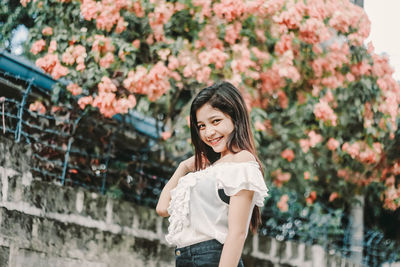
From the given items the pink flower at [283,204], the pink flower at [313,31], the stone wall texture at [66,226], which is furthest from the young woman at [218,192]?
the pink flower at [283,204]

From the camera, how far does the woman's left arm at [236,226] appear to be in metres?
2.30

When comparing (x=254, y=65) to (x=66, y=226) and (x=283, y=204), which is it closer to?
(x=283, y=204)

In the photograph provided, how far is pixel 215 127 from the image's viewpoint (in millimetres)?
2586

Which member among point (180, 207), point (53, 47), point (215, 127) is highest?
point (53, 47)

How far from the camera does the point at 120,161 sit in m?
6.21

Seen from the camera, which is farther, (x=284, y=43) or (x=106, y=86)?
(x=284, y=43)

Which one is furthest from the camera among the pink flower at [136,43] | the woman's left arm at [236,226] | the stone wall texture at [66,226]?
the pink flower at [136,43]

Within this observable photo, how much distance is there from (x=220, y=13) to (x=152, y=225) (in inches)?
86.2

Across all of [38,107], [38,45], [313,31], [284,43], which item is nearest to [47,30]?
[38,45]

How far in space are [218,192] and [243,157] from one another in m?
0.18

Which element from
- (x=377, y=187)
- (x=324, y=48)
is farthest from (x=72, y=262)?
(x=377, y=187)

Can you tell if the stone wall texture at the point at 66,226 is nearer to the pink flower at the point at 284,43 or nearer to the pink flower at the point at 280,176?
the pink flower at the point at 280,176

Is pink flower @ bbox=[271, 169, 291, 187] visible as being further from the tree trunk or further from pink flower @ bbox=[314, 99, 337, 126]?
the tree trunk

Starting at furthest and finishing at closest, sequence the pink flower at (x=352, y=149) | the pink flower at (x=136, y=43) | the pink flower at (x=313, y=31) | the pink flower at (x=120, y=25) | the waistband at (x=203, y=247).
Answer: the pink flower at (x=352, y=149), the pink flower at (x=313, y=31), the pink flower at (x=136, y=43), the pink flower at (x=120, y=25), the waistband at (x=203, y=247)
